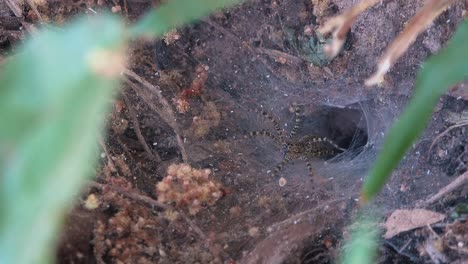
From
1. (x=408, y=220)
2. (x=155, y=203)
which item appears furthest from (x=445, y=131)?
(x=155, y=203)

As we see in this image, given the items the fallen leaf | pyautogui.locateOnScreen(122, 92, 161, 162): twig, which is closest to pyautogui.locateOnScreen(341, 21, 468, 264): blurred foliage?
the fallen leaf

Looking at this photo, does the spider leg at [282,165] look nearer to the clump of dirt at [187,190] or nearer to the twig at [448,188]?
the clump of dirt at [187,190]

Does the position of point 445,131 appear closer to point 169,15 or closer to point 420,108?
point 420,108

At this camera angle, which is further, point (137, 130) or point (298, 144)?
point (298, 144)

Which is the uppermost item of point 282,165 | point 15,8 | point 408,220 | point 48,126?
point 15,8

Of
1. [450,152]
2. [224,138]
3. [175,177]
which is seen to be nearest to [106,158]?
[175,177]
